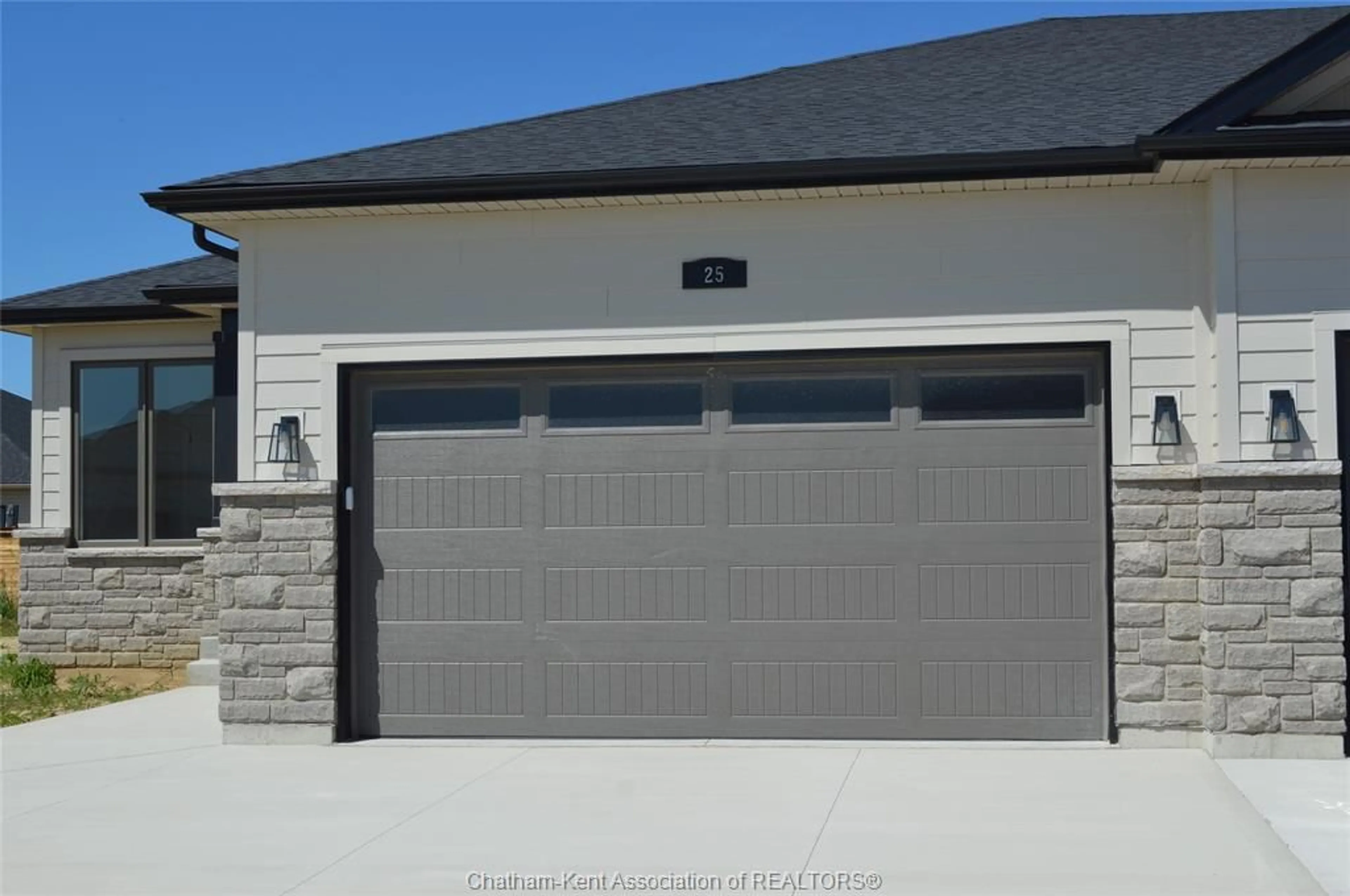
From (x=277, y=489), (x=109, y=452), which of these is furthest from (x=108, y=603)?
(x=277, y=489)

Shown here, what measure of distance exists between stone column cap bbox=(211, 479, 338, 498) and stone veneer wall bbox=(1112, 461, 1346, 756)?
17.9 feet

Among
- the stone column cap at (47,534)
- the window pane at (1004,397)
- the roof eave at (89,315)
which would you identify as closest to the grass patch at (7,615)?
the stone column cap at (47,534)

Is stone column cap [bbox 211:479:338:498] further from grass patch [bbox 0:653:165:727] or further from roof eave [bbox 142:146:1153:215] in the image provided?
grass patch [bbox 0:653:165:727]

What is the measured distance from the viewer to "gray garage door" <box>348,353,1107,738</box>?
34.5 ft

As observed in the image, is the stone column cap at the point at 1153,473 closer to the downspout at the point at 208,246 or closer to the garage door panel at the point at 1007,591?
the garage door panel at the point at 1007,591

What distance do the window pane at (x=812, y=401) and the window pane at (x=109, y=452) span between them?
774 cm

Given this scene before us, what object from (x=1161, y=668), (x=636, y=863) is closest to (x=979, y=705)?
(x=1161, y=668)

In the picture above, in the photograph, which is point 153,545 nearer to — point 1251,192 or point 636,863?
point 636,863

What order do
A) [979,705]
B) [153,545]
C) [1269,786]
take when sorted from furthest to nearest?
1. [153,545]
2. [979,705]
3. [1269,786]

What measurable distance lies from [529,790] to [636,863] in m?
1.98

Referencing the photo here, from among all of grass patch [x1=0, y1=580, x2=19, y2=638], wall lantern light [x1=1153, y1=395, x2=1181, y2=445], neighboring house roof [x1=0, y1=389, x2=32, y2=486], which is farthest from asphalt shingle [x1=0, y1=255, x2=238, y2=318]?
neighboring house roof [x1=0, y1=389, x2=32, y2=486]

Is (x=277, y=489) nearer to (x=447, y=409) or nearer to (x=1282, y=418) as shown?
(x=447, y=409)

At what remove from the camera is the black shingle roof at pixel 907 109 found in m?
10.6

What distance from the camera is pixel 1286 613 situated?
9.77 m
